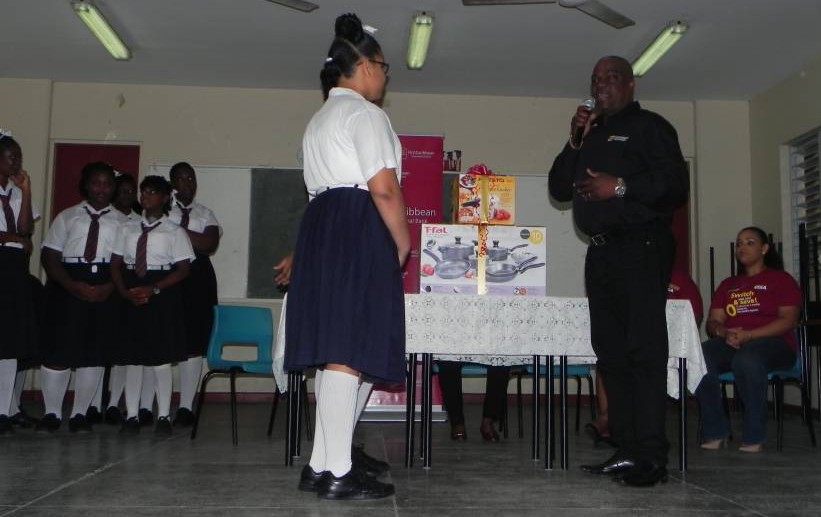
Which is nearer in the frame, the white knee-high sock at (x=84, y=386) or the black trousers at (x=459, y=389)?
the black trousers at (x=459, y=389)

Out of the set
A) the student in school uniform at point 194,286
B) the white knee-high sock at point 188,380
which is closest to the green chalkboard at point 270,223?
the student in school uniform at point 194,286

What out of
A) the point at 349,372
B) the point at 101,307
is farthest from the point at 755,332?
the point at 101,307

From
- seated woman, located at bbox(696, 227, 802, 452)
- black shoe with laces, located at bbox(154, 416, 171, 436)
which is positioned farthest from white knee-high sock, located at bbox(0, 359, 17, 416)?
seated woman, located at bbox(696, 227, 802, 452)

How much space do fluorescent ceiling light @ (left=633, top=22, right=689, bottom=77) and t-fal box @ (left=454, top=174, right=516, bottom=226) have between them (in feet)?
9.96

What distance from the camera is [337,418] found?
264 cm

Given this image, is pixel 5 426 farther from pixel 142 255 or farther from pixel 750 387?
pixel 750 387

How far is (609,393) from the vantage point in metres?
3.33

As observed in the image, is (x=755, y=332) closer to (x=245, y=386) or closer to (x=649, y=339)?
(x=649, y=339)

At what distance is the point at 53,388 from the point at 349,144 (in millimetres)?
3381

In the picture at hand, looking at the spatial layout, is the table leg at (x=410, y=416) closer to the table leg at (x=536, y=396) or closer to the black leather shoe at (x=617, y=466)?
the table leg at (x=536, y=396)

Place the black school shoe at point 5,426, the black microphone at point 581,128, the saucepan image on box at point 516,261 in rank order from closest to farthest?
the black microphone at point 581,128 < the saucepan image on box at point 516,261 < the black school shoe at point 5,426

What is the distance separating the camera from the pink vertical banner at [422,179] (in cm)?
656

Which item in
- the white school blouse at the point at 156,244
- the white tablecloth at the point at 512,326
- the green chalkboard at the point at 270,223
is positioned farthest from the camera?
the green chalkboard at the point at 270,223

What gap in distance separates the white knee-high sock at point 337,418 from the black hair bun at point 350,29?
1.12 m
